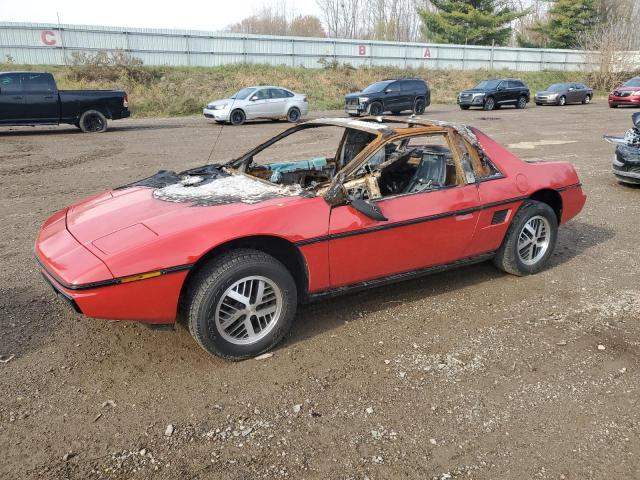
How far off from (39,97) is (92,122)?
63.2 inches

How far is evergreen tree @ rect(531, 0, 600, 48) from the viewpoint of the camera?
4972cm

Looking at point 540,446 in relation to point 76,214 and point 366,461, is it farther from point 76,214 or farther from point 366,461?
Result: point 76,214

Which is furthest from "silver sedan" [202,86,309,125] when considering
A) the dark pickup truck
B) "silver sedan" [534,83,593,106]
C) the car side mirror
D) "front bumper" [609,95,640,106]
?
"front bumper" [609,95,640,106]

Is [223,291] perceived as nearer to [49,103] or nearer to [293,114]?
[49,103]

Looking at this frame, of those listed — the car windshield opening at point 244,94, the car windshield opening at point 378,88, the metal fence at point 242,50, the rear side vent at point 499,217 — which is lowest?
the rear side vent at point 499,217

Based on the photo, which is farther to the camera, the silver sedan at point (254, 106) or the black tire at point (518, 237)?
the silver sedan at point (254, 106)

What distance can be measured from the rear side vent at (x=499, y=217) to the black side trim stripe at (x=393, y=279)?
30 centimetres

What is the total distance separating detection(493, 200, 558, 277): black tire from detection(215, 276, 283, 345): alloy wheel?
2248 mm

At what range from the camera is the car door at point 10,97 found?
13648mm

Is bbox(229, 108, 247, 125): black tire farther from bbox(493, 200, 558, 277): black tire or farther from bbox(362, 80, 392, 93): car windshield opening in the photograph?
bbox(493, 200, 558, 277): black tire

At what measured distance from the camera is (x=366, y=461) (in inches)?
97.1

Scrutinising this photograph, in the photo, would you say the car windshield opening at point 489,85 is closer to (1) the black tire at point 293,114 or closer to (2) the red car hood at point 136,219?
(1) the black tire at point 293,114

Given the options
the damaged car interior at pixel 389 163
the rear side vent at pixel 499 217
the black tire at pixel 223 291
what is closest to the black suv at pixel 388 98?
the damaged car interior at pixel 389 163

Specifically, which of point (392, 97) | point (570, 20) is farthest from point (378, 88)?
point (570, 20)
